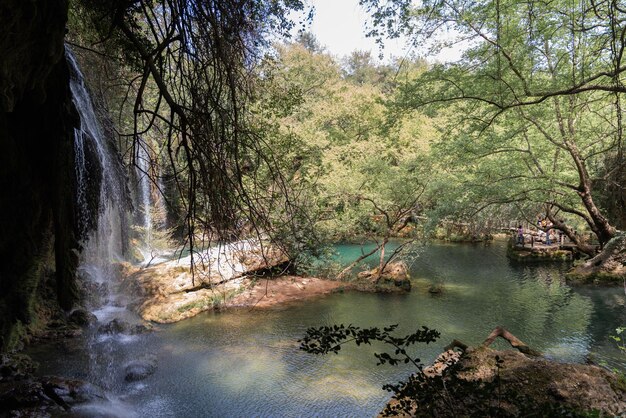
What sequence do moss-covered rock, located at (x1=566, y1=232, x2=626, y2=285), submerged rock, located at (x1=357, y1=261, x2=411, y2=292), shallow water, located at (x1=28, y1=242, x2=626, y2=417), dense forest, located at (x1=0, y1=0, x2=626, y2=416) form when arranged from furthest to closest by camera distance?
submerged rock, located at (x1=357, y1=261, x2=411, y2=292), moss-covered rock, located at (x1=566, y1=232, x2=626, y2=285), shallow water, located at (x1=28, y1=242, x2=626, y2=417), dense forest, located at (x1=0, y1=0, x2=626, y2=416)

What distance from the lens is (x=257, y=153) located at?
7.27 ft

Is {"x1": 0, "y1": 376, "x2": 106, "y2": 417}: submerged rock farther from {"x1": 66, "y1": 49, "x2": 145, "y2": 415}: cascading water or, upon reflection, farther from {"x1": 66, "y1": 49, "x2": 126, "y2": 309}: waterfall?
{"x1": 66, "y1": 49, "x2": 126, "y2": 309}: waterfall

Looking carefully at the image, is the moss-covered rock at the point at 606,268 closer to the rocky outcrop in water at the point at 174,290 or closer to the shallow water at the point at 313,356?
the shallow water at the point at 313,356

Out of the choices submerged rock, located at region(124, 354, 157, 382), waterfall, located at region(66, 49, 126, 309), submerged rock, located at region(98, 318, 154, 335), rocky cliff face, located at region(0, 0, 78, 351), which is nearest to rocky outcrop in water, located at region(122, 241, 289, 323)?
submerged rock, located at region(98, 318, 154, 335)

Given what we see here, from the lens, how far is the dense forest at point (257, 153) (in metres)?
2.54

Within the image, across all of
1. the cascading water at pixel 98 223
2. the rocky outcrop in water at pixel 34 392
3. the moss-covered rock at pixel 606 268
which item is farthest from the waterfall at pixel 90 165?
the moss-covered rock at pixel 606 268

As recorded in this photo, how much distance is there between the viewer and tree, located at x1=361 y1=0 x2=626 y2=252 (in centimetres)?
727

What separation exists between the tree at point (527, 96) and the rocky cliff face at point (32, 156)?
3.50 meters

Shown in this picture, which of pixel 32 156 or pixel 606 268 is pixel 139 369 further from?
pixel 606 268

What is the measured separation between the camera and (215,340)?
8305 mm

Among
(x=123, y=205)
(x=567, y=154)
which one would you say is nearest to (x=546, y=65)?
(x=567, y=154)

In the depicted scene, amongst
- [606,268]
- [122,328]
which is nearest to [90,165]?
[122,328]

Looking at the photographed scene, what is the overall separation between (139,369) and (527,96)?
30.1 ft

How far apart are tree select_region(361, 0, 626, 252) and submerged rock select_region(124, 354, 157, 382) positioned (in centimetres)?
663
